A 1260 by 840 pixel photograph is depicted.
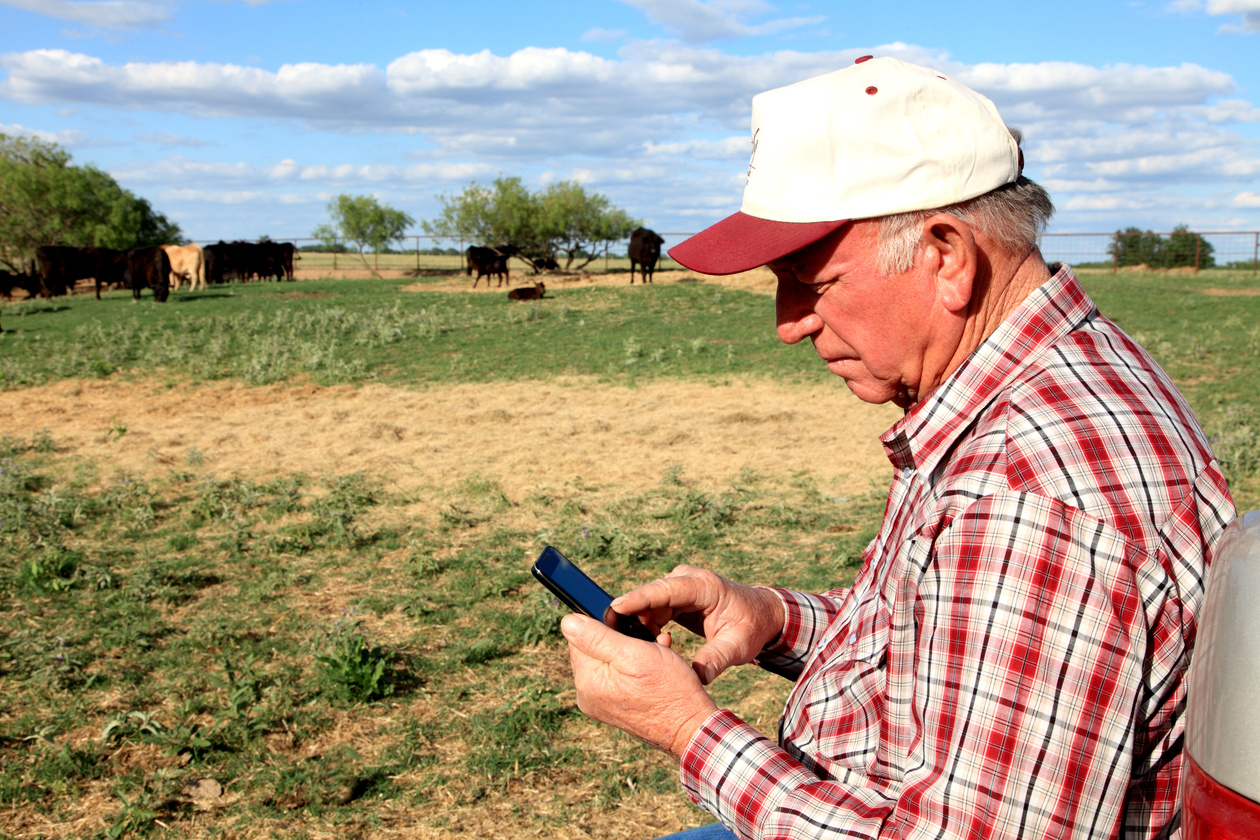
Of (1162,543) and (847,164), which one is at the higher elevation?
(847,164)

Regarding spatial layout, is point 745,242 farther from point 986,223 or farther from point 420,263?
point 420,263

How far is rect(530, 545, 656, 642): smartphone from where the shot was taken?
1763 mm

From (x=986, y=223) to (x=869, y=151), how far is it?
0.75ft

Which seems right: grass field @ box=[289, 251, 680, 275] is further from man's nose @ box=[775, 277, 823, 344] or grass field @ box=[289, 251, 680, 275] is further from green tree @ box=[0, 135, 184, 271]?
man's nose @ box=[775, 277, 823, 344]

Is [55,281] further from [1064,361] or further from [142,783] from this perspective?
[1064,361]

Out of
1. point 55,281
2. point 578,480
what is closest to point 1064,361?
point 578,480

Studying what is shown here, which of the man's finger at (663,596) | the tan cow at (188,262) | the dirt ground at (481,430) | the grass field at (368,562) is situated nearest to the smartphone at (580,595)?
the man's finger at (663,596)

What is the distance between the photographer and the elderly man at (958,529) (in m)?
1.14

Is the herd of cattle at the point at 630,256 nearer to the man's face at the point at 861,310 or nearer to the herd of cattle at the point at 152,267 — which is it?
the herd of cattle at the point at 152,267

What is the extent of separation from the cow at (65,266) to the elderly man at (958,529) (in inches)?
1361

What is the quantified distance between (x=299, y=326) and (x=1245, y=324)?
17.2 m

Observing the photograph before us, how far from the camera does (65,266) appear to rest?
1270 inches

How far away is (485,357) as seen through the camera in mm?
14195

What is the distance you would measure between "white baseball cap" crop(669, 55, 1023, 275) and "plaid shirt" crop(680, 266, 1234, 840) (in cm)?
24
